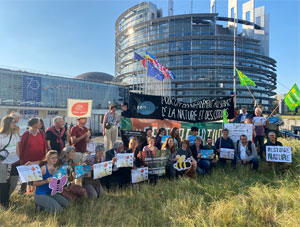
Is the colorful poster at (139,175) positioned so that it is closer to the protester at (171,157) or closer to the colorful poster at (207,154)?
the protester at (171,157)

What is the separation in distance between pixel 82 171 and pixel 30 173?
36.5 inches

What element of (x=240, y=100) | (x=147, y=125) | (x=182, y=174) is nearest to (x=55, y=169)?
(x=182, y=174)

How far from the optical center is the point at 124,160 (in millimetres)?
4453

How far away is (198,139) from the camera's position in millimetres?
5531

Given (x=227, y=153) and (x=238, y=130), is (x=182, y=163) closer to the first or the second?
(x=227, y=153)

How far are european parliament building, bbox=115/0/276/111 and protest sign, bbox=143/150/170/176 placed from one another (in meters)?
64.7

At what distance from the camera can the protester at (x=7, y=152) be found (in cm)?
364

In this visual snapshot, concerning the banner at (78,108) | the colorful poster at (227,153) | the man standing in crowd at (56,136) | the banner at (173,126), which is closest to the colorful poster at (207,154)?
the colorful poster at (227,153)

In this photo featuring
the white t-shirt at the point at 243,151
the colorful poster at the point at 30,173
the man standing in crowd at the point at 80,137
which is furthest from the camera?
the white t-shirt at the point at 243,151

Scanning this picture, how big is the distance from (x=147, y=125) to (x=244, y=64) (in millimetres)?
78933

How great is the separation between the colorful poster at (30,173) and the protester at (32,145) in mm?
642

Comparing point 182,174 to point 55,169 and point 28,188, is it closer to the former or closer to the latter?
point 55,169

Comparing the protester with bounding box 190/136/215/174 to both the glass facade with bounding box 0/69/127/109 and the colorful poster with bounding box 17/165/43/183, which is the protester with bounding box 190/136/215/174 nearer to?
the colorful poster with bounding box 17/165/43/183

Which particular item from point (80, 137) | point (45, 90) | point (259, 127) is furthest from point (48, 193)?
point (45, 90)
